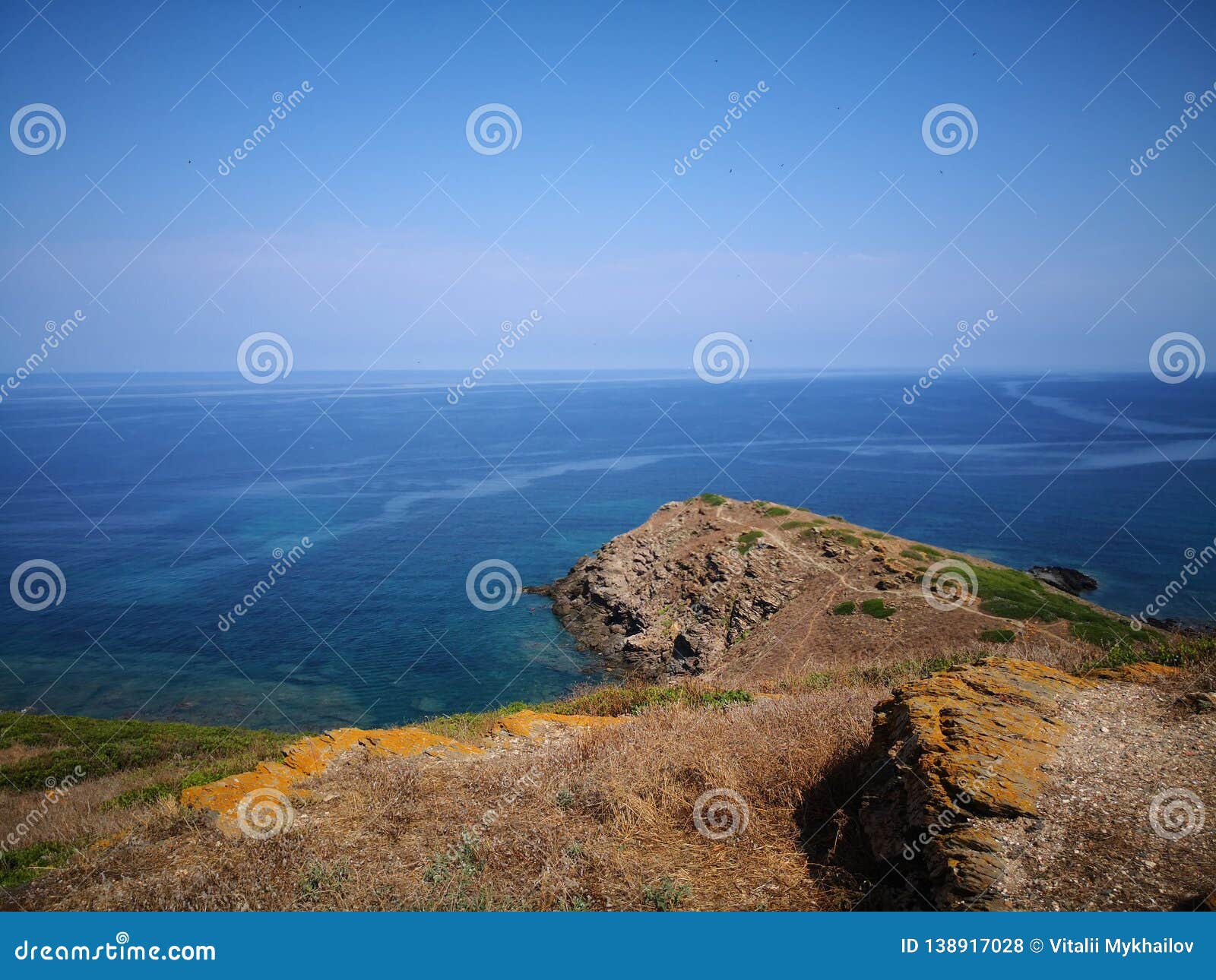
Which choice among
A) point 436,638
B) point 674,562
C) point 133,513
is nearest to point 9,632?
point 436,638

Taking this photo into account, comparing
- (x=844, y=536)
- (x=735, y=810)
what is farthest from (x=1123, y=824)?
(x=844, y=536)

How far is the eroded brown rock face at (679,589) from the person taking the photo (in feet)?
109

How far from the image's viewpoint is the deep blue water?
33.2m

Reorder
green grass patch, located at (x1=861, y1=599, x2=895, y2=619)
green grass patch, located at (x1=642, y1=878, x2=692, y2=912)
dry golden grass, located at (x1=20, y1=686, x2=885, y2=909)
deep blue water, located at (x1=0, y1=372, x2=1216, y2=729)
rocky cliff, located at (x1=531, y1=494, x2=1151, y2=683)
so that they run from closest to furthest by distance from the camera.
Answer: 1. green grass patch, located at (x1=642, y1=878, x2=692, y2=912)
2. dry golden grass, located at (x1=20, y1=686, x2=885, y2=909)
3. rocky cliff, located at (x1=531, y1=494, x2=1151, y2=683)
4. green grass patch, located at (x1=861, y1=599, x2=895, y2=619)
5. deep blue water, located at (x1=0, y1=372, x2=1216, y2=729)

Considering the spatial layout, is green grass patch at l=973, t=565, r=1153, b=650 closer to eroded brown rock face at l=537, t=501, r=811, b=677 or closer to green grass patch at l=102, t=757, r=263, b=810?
eroded brown rock face at l=537, t=501, r=811, b=677

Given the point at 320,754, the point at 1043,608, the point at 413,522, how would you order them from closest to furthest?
the point at 320,754
the point at 1043,608
the point at 413,522

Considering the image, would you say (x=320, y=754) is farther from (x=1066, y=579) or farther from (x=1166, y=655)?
(x=1066, y=579)

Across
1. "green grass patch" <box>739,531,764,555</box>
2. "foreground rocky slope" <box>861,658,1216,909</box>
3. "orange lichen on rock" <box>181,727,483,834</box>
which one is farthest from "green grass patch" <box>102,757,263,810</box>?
"green grass patch" <box>739,531,764,555</box>

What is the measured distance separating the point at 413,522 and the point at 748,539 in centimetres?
3586

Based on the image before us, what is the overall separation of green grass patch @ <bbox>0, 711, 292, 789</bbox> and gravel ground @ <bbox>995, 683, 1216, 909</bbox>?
55.0 feet

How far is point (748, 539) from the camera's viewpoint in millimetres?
37406

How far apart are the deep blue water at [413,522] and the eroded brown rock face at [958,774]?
25783 mm

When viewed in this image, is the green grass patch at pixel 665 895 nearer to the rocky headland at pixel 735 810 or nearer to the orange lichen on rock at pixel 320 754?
the rocky headland at pixel 735 810

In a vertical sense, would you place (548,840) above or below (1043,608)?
above
